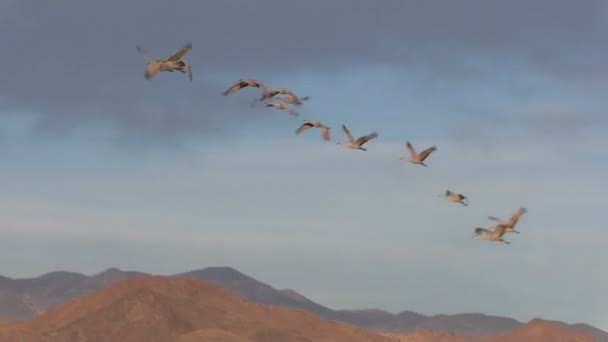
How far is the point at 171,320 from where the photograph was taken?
121 m

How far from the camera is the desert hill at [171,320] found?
385ft

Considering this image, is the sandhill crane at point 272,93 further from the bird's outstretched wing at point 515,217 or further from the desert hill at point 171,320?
the desert hill at point 171,320

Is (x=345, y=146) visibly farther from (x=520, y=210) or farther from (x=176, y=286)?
(x=176, y=286)

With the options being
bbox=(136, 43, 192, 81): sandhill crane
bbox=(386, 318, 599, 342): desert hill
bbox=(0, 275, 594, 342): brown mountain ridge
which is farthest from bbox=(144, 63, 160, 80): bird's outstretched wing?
bbox=(386, 318, 599, 342): desert hill

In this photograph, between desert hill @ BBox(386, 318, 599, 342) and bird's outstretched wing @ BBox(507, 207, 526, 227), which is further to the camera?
desert hill @ BBox(386, 318, 599, 342)

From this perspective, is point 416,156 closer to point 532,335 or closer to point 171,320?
point 171,320

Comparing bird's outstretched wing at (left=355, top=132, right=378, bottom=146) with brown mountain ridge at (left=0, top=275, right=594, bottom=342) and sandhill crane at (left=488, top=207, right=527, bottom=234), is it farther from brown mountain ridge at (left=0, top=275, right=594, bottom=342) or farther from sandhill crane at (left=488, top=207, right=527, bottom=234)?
brown mountain ridge at (left=0, top=275, right=594, bottom=342)

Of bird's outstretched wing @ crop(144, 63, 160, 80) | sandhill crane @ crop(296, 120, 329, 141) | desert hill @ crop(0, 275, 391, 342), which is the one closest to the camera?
bird's outstretched wing @ crop(144, 63, 160, 80)

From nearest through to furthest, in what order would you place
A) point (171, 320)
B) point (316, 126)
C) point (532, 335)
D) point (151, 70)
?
point (151, 70) → point (316, 126) → point (171, 320) → point (532, 335)

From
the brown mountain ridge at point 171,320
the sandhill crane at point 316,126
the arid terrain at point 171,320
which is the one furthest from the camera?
the arid terrain at point 171,320

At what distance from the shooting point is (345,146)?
5169 centimetres

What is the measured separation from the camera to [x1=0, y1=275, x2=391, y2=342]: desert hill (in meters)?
117

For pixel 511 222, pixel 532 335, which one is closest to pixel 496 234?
pixel 511 222

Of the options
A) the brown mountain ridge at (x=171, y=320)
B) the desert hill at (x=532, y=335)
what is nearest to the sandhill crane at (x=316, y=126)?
the brown mountain ridge at (x=171, y=320)
